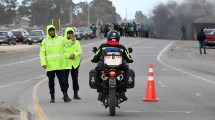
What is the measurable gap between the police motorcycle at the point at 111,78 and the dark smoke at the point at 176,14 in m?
70.9

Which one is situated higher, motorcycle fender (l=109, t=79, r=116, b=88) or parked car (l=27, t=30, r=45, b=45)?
motorcycle fender (l=109, t=79, r=116, b=88)

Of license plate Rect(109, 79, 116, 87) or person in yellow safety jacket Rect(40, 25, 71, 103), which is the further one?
person in yellow safety jacket Rect(40, 25, 71, 103)

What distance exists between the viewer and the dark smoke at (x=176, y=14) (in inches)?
3314

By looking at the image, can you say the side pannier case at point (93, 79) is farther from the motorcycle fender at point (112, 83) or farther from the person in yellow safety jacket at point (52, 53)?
the person in yellow safety jacket at point (52, 53)

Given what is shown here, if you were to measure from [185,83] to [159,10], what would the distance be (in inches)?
2663

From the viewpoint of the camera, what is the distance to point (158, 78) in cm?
2400

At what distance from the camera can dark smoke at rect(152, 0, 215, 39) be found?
8419 centimetres

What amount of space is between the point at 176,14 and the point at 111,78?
74.6 metres

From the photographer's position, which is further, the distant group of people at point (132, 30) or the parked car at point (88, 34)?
the distant group of people at point (132, 30)

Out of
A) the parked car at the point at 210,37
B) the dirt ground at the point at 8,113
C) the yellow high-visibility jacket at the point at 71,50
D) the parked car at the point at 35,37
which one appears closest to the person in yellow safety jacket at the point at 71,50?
the yellow high-visibility jacket at the point at 71,50

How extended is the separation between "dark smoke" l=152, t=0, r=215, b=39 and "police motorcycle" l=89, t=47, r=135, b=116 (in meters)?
70.9

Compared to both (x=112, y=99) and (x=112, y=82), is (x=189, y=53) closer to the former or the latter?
(x=112, y=82)

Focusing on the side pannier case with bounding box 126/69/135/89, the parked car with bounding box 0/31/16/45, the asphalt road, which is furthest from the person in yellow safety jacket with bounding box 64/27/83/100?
the parked car with bounding box 0/31/16/45

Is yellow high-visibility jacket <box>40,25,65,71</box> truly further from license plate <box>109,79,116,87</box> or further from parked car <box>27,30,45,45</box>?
parked car <box>27,30,45,45</box>
